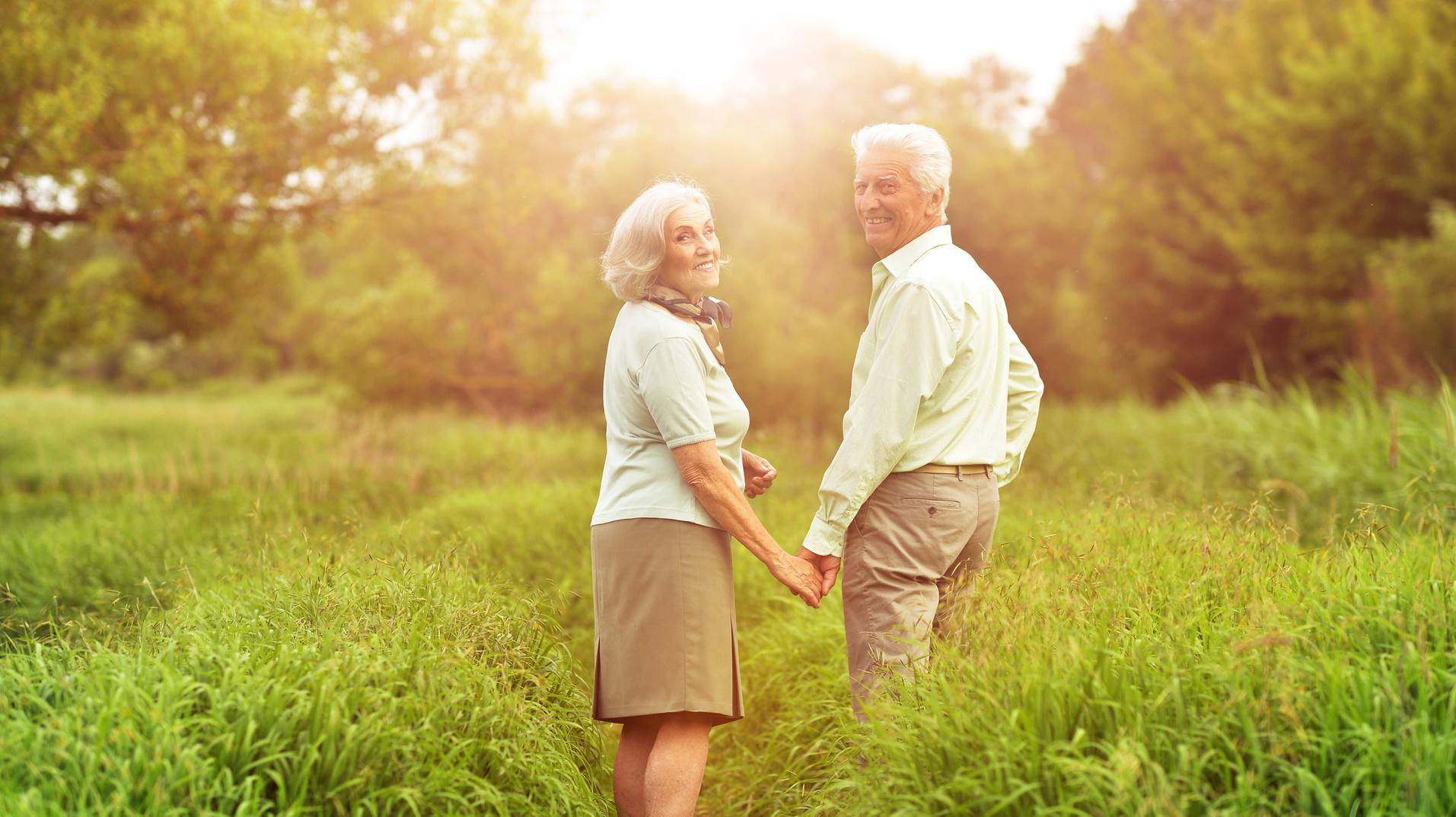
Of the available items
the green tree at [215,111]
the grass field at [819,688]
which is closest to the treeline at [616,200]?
the green tree at [215,111]

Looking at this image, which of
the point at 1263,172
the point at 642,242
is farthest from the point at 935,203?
the point at 1263,172

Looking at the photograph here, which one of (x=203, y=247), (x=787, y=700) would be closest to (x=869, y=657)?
(x=787, y=700)

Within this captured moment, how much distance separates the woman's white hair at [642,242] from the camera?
3428 mm

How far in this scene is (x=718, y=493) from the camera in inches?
130

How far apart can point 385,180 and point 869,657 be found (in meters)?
9.85

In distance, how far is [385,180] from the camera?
11742mm

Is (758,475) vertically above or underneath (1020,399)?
underneath

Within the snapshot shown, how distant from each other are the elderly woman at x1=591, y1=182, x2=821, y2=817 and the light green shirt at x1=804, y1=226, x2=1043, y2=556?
34 cm

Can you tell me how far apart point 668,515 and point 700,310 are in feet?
2.25

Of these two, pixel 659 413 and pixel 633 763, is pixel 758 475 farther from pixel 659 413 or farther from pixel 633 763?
pixel 633 763

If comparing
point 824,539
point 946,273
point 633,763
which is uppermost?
point 946,273

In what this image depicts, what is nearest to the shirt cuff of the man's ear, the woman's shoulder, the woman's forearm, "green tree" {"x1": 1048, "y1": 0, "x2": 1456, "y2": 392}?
the woman's forearm

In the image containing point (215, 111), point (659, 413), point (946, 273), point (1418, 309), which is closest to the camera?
point (659, 413)

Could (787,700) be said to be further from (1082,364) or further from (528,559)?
(1082,364)
